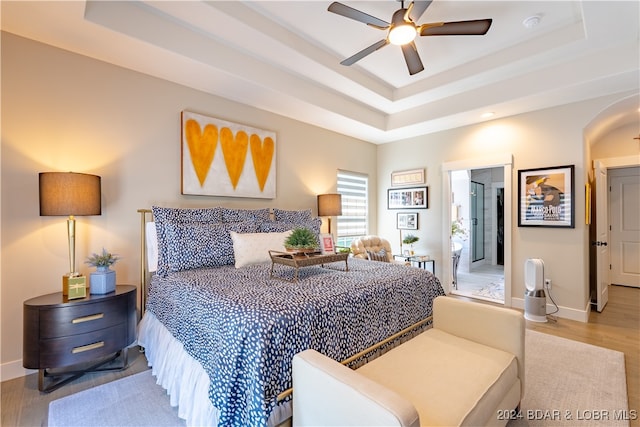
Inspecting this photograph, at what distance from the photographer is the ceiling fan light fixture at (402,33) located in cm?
217

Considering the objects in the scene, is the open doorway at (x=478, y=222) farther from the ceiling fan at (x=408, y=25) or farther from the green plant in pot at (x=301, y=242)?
the green plant in pot at (x=301, y=242)

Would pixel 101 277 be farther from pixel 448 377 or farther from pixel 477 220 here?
pixel 477 220

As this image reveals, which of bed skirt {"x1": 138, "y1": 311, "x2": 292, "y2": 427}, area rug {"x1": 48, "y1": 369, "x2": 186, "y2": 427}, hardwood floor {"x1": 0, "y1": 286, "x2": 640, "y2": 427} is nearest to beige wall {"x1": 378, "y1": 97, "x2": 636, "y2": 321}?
hardwood floor {"x1": 0, "y1": 286, "x2": 640, "y2": 427}

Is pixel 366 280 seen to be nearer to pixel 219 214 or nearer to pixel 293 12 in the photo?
pixel 219 214

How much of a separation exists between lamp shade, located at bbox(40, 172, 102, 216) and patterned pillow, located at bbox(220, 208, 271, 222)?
1.13m

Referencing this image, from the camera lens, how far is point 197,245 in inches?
99.8

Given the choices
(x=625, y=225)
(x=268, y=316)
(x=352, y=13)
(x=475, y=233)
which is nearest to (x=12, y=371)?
(x=268, y=316)

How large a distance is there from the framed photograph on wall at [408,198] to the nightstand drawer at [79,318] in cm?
435

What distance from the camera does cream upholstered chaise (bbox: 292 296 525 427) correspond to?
106 cm

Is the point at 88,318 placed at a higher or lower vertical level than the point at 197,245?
lower

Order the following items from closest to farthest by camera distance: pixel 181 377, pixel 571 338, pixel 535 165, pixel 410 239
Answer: pixel 181 377
pixel 571 338
pixel 535 165
pixel 410 239

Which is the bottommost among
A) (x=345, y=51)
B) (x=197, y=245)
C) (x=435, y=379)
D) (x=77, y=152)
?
(x=435, y=379)

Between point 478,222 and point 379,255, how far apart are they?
446cm

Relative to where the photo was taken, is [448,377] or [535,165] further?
[535,165]
